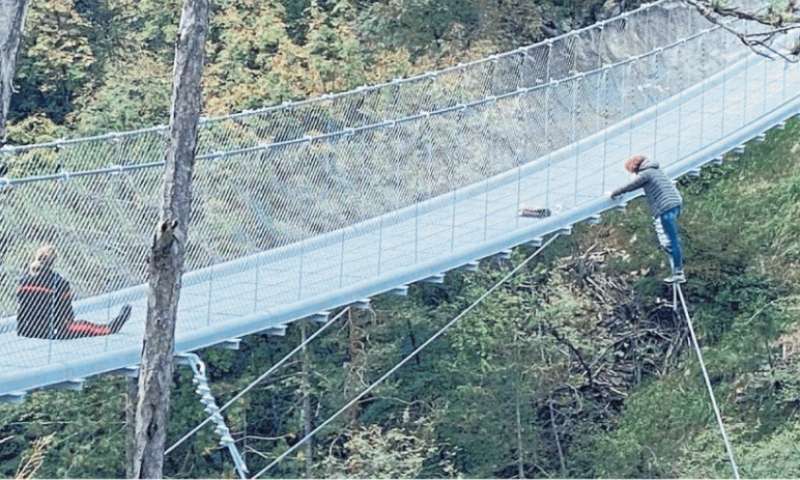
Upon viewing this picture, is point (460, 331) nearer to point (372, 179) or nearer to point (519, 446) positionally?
point (519, 446)

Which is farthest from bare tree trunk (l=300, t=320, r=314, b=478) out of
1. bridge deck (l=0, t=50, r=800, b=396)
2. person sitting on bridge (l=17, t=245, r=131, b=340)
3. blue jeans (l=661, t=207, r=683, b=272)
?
person sitting on bridge (l=17, t=245, r=131, b=340)

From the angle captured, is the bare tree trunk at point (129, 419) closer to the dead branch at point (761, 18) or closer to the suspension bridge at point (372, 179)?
the suspension bridge at point (372, 179)

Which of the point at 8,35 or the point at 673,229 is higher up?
the point at 8,35

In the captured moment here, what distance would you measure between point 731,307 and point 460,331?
2195 millimetres

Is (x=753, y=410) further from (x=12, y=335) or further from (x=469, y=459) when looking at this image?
(x=12, y=335)

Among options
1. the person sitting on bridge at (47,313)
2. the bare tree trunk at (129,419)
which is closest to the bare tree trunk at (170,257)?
the person sitting on bridge at (47,313)

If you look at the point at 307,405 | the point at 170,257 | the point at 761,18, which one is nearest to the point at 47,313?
the point at 170,257

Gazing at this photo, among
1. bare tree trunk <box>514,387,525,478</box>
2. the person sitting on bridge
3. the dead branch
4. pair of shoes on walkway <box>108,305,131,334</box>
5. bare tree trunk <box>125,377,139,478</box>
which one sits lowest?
the dead branch

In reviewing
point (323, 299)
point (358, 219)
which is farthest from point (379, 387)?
point (323, 299)

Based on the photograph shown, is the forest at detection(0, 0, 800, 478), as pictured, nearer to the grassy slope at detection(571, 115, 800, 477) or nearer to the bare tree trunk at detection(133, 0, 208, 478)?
the grassy slope at detection(571, 115, 800, 477)

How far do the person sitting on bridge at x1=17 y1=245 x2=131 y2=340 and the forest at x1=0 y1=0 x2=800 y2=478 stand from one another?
188 inches

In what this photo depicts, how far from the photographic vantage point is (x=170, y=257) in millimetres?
6082

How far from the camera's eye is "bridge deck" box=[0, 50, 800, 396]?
6.55 metres

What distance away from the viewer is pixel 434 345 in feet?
41.9
